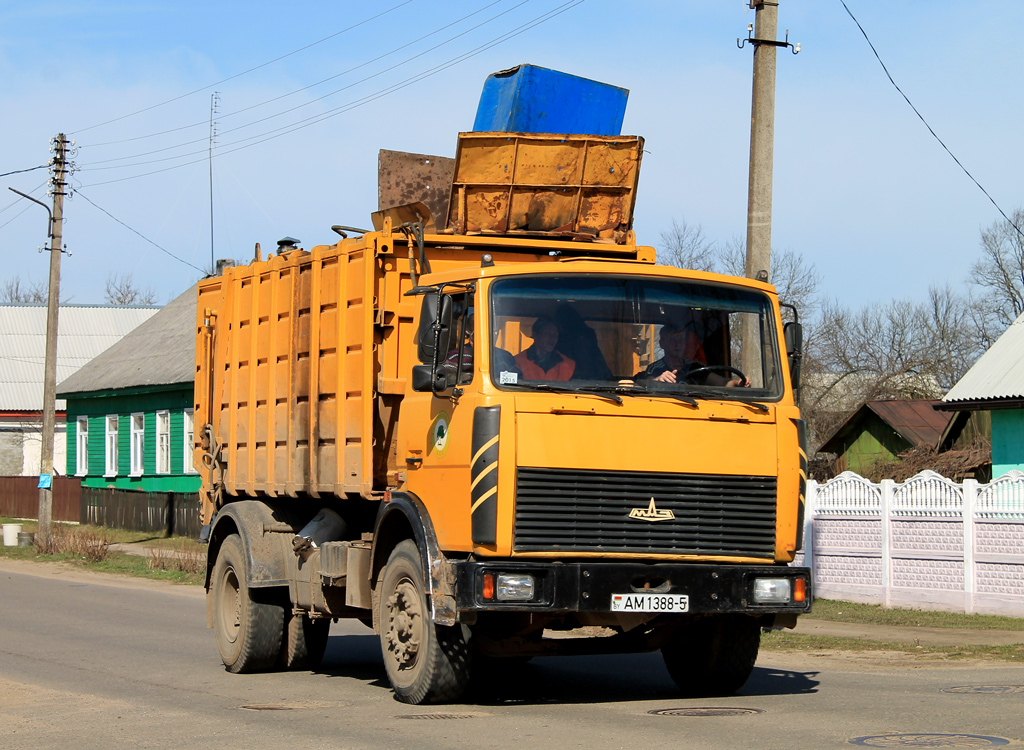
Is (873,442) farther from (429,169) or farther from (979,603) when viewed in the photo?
(429,169)

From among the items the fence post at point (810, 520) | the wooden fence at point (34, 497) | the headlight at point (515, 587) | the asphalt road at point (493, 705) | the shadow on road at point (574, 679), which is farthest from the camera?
the wooden fence at point (34, 497)

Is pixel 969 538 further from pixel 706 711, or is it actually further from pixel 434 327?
pixel 434 327

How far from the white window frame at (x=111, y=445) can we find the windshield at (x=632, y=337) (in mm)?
37352

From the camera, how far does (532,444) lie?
326 inches

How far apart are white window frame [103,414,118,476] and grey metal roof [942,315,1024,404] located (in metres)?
28.2

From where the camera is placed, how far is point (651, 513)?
8.52m

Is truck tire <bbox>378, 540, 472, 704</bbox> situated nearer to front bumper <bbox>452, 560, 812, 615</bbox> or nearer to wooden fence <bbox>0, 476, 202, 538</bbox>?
front bumper <bbox>452, 560, 812, 615</bbox>

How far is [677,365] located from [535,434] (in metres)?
1.15

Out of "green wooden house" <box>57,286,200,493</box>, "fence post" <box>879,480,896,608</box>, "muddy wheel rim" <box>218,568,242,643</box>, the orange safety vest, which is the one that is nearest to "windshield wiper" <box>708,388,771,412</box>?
the orange safety vest

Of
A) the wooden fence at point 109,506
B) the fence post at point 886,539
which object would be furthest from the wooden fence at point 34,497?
the fence post at point 886,539

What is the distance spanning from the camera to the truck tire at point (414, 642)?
8.85m

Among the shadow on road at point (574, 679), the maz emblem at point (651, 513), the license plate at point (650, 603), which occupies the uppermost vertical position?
the maz emblem at point (651, 513)

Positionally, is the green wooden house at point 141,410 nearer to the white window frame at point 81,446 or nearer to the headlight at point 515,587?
the white window frame at point 81,446

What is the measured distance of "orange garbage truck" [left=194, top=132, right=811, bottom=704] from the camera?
329 inches
